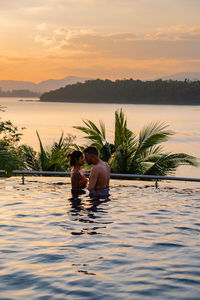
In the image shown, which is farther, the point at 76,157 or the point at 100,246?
the point at 76,157

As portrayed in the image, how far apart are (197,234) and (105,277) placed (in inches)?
104

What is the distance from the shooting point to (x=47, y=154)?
1784 cm

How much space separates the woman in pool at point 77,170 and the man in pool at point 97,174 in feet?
1.01

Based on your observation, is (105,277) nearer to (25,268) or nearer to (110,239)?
(25,268)

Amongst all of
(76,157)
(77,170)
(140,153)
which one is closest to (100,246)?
(76,157)

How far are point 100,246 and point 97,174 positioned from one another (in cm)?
388

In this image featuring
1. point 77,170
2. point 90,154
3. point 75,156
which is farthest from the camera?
point 77,170

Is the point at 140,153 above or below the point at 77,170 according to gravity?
above

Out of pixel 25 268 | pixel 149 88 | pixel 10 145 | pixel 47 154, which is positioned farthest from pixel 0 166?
pixel 149 88

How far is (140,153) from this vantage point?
1678 cm

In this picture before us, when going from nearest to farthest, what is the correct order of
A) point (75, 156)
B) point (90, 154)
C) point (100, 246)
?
point (100, 246), point (90, 154), point (75, 156)

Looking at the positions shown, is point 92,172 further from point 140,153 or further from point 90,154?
point 140,153

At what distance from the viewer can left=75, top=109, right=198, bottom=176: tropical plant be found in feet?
53.3

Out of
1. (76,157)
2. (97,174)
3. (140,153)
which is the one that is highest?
(140,153)
